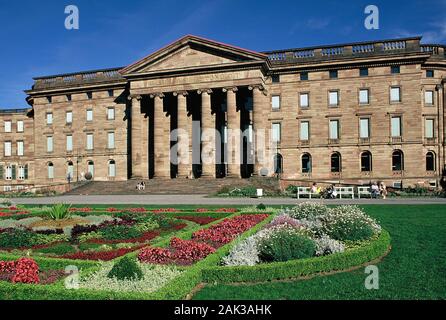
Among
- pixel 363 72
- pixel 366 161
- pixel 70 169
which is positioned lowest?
pixel 70 169

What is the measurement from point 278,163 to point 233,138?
766 cm

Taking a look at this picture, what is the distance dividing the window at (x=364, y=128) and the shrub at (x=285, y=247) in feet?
128

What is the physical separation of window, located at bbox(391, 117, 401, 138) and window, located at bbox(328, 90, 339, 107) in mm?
6784

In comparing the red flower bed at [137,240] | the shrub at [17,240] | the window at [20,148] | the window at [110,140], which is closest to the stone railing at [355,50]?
the window at [110,140]

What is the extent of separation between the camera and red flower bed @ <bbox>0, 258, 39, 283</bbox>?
30.7 feet

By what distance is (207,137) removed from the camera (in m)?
48.3

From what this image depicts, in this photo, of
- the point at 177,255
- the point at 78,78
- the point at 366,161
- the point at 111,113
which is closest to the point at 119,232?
the point at 177,255

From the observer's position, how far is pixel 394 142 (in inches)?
1863

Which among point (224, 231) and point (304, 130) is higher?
point (304, 130)

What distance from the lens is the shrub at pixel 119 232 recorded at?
16622mm

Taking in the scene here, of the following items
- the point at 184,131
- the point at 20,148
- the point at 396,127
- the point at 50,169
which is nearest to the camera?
the point at 396,127

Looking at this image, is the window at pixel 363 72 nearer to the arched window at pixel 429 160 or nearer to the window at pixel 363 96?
the window at pixel 363 96

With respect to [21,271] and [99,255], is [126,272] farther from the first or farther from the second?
[99,255]
